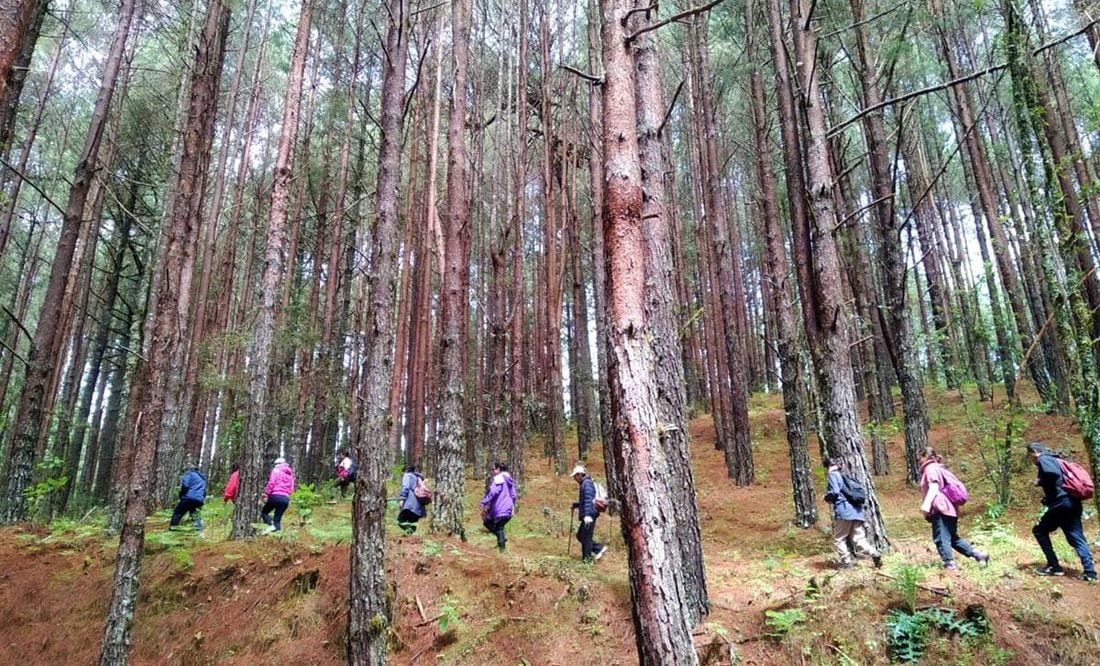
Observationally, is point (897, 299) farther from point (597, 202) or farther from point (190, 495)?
point (190, 495)

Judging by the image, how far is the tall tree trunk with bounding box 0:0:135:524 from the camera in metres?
10.1

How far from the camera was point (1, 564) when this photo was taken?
335 inches

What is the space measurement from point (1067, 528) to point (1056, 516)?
0.56 feet

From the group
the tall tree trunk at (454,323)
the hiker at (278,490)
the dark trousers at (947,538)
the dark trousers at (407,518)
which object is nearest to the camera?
the dark trousers at (947,538)

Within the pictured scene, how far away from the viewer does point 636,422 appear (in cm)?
379

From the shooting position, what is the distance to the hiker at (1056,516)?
5.90 metres

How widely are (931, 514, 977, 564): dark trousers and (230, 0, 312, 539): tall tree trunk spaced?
9222 mm

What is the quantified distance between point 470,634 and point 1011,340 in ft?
53.9

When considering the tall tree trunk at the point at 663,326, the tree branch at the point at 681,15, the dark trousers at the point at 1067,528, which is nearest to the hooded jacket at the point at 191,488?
the tall tree trunk at the point at 663,326

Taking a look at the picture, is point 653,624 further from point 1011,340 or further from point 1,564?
point 1011,340

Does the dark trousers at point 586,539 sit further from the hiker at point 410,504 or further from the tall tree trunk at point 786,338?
the tall tree trunk at point 786,338

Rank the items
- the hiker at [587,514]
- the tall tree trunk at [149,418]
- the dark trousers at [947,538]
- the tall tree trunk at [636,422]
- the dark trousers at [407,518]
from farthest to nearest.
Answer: the dark trousers at [407,518] < the hiker at [587,514] < the dark trousers at [947,538] < the tall tree trunk at [149,418] < the tall tree trunk at [636,422]

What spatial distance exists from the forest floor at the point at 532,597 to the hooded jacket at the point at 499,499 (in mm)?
572

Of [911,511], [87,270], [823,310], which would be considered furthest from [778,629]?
[87,270]
